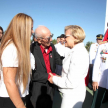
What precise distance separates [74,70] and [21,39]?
803 mm

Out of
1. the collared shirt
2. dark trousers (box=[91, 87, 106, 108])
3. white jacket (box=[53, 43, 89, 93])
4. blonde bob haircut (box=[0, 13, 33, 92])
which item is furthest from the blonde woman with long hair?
dark trousers (box=[91, 87, 106, 108])

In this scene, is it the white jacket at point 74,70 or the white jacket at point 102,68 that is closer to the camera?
the white jacket at point 74,70

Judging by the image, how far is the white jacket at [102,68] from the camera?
7.75ft

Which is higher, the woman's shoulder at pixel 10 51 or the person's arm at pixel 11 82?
the woman's shoulder at pixel 10 51

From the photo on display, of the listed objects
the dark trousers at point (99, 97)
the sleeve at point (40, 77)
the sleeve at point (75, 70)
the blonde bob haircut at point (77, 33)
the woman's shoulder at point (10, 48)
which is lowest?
the dark trousers at point (99, 97)

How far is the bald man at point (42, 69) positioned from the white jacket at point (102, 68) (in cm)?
103

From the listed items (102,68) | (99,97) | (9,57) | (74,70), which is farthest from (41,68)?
(99,97)

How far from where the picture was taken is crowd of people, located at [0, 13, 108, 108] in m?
1.10

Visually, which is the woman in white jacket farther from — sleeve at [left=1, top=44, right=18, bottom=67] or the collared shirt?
sleeve at [left=1, top=44, right=18, bottom=67]

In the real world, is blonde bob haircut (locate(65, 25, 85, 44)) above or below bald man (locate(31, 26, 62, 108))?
above

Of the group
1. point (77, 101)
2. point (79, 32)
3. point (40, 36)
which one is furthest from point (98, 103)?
point (40, 36)

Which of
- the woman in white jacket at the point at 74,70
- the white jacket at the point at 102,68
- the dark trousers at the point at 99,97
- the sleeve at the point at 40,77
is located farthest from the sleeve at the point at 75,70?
the dark trousers at the point at 99,97

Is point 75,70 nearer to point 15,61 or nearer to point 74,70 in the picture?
point 74,70

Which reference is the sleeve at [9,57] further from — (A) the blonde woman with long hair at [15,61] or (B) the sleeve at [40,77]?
(B) the sleeve at [40,77]
